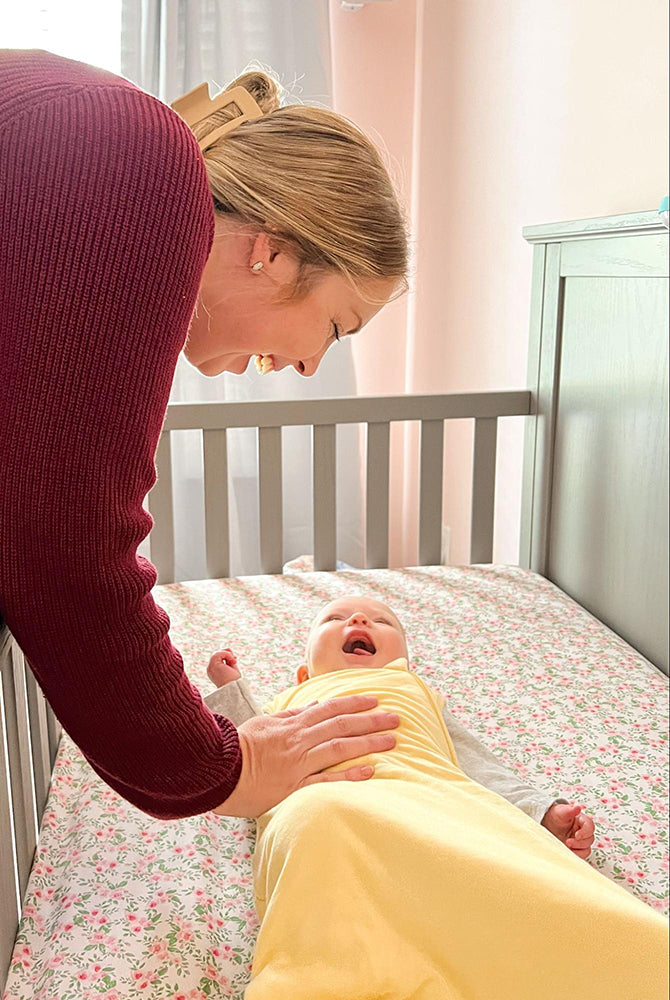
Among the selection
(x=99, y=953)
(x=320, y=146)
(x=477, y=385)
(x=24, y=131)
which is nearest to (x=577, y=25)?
(x=477, y=385)

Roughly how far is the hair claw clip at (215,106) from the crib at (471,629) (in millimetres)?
506

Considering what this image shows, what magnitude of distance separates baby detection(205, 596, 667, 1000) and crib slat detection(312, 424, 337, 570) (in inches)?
47.0

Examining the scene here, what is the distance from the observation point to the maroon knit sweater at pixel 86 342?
2.27ft

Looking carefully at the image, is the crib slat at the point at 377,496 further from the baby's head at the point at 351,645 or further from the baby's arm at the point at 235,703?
the baby's arm at the point at 235,703

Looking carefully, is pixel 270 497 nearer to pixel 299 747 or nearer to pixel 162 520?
pixel 162 520

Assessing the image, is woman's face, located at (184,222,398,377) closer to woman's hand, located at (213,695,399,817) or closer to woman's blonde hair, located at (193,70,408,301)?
woman's blonde hair, located at (193,70,408,301)

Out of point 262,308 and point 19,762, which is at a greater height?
point 262,308

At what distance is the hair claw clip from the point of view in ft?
3.15

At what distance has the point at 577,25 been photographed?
2.12m

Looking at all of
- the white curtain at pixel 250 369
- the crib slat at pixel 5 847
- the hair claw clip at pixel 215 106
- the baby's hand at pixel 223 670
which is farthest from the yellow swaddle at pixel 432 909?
the white curtain at pixel 250 369

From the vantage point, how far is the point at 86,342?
2.30 ft

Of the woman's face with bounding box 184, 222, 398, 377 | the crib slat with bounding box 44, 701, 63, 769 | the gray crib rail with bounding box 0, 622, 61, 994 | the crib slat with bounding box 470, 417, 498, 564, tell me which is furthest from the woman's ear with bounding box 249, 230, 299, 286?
the crib slat with bounding box 470, 417, 498, 564

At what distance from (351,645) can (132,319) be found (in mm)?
Result: 857

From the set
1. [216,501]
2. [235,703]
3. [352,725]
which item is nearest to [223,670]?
[235,703]
